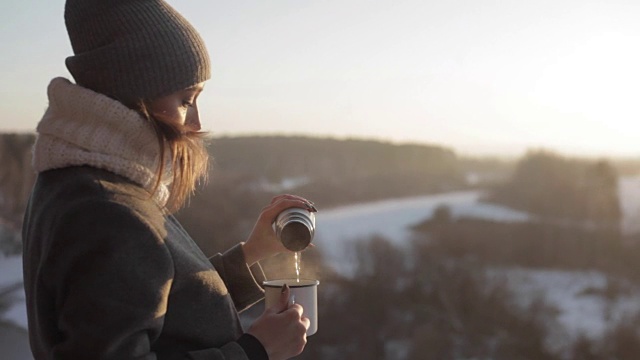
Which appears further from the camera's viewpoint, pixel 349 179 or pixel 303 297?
pixel 349 179

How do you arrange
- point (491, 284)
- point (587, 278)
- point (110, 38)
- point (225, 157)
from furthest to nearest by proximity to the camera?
1. point (491, 284)
2. point (587, 278)
3. point (225, 157)
4. point (110, 38)

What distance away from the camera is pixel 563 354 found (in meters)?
5.31

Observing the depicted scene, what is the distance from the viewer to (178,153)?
0.55 meters

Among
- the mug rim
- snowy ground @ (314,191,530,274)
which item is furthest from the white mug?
snowy ground @ (314,191,530,274)

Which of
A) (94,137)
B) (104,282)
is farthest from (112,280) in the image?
(94,137)

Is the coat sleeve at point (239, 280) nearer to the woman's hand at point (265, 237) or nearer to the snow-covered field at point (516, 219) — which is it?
the woman's hand at point (265, 237)

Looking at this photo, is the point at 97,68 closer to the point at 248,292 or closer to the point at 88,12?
the point at 88,12

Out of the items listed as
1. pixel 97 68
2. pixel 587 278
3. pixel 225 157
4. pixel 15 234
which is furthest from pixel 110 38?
pixel 587 278

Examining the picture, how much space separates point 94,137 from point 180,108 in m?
0.09

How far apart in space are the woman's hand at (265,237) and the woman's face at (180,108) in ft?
0.59

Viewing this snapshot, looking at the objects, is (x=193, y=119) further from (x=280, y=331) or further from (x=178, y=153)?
(x=280, y=331)

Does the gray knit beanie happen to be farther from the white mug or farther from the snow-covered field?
the snow-covered field

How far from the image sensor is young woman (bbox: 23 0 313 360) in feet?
1.53

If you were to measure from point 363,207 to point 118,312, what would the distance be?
4.11 meters
